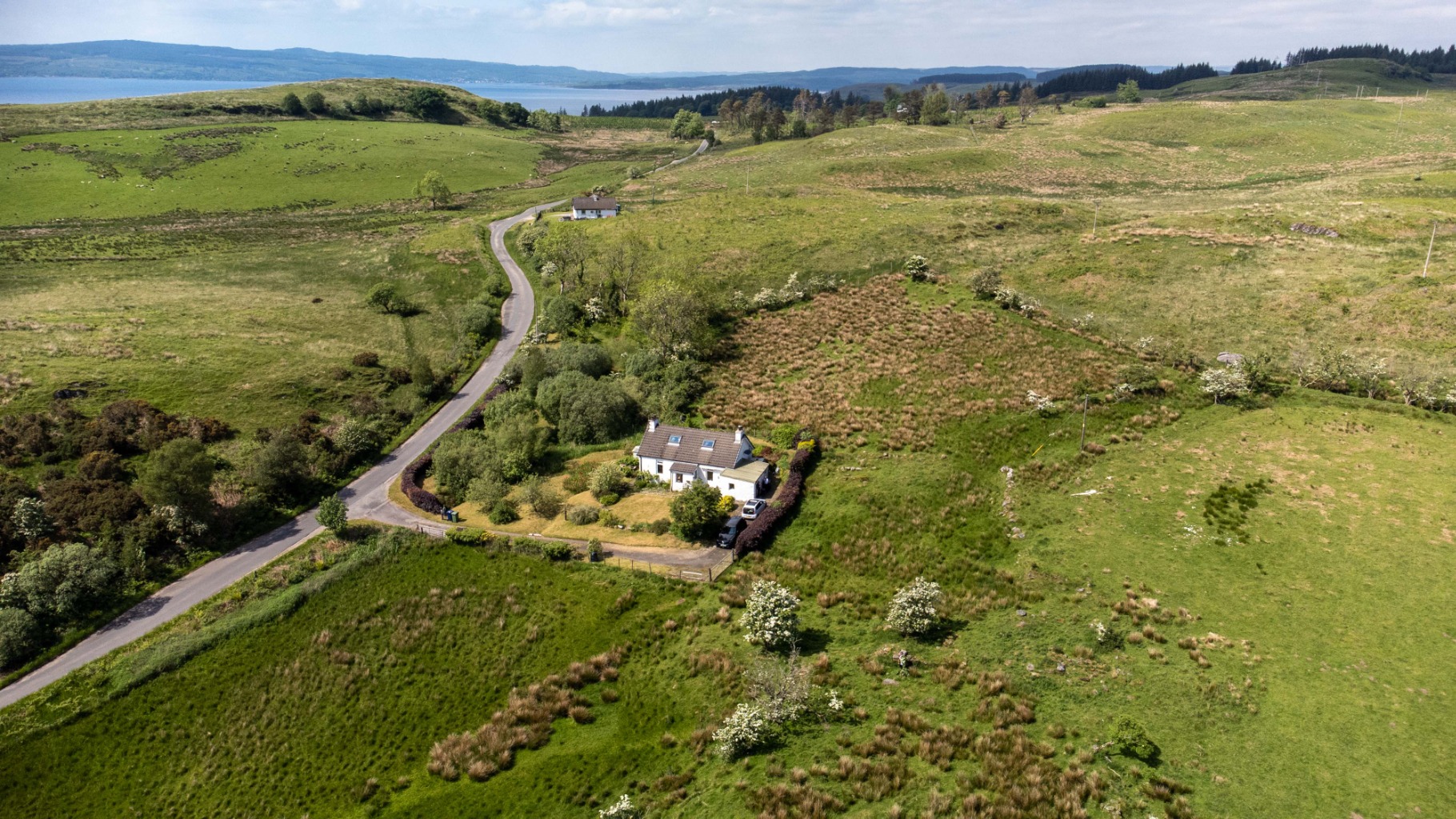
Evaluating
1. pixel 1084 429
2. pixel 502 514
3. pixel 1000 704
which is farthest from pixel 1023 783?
pixel 502 514

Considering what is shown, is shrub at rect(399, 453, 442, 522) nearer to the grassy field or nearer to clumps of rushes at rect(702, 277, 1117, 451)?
clumps of rushes at rect(702, 277, 1117, 451)

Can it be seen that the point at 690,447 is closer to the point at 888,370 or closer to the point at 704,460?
the point at 704,460

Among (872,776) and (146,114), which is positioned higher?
(146,114)

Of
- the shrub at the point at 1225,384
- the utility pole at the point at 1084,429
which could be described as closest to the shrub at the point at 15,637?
the utility pole at the point at 1084,429

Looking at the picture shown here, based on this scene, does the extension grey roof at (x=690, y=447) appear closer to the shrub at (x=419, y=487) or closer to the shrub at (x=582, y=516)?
the shrub at (x=582, y=516)

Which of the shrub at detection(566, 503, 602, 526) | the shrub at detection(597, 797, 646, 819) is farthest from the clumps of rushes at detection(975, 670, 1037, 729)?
the shrub at detection(566, 503, 602, 526)

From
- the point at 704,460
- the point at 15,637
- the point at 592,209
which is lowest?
the point at 15,637

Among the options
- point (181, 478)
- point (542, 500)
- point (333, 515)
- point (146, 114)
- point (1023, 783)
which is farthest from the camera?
point (146, 114)

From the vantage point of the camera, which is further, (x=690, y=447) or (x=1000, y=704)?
(x=690, y=447)
